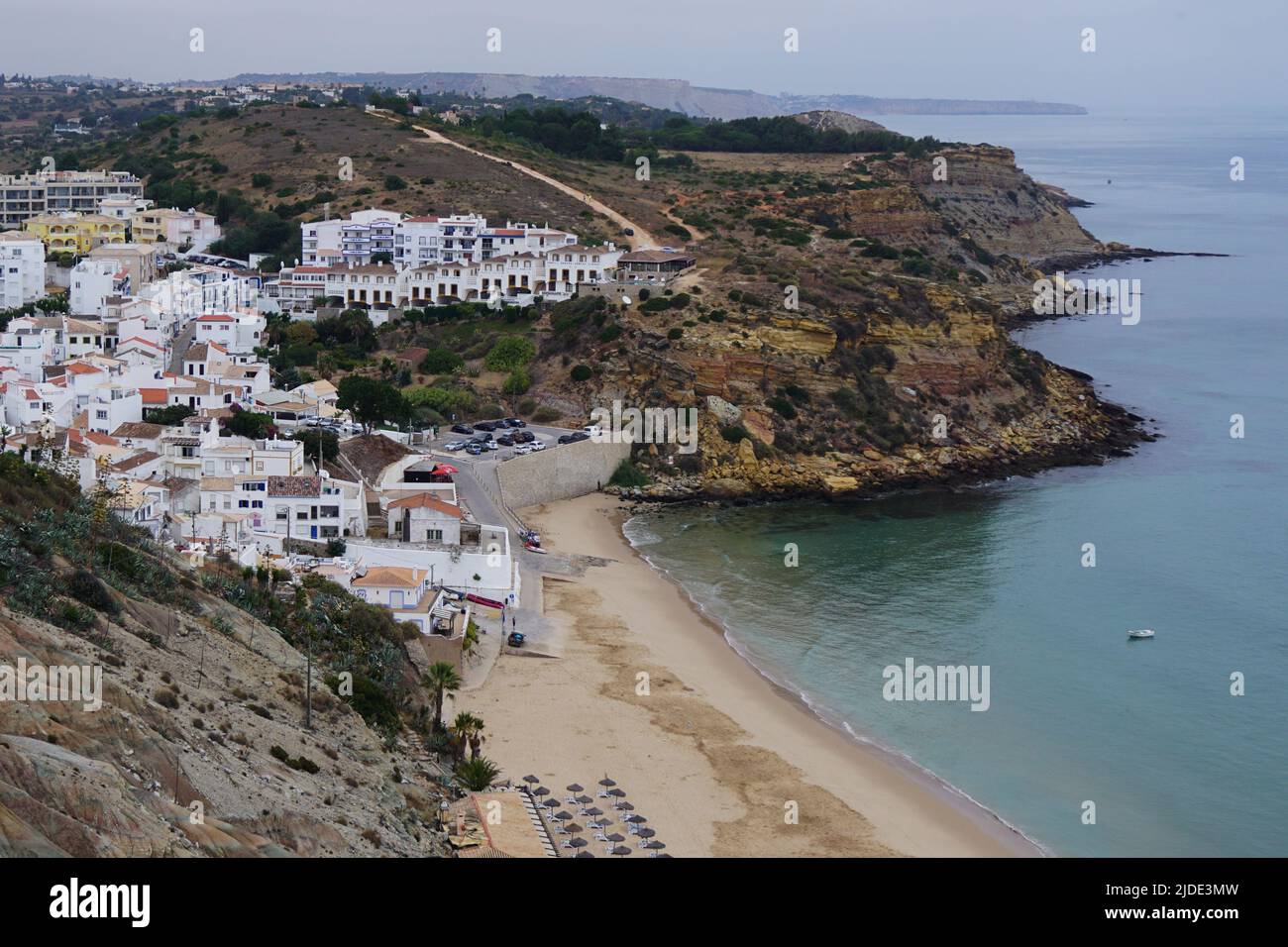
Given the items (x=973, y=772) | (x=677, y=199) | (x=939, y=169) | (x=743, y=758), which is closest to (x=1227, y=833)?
(x=973, y=772)

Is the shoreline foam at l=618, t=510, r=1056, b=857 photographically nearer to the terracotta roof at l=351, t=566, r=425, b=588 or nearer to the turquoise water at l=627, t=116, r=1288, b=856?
the turquoise water at l=627, t=116, r=1288, b=856

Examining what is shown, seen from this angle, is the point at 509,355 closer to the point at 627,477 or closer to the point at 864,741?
the point at 627,477

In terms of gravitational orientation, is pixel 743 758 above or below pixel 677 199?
below

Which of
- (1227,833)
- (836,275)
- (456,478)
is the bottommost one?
(1227,833)

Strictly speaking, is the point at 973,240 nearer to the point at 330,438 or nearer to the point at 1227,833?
the point at 330,438

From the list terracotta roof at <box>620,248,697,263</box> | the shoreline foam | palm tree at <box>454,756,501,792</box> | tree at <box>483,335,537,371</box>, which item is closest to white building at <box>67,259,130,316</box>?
tree at <box>483,335,537,371</box>
